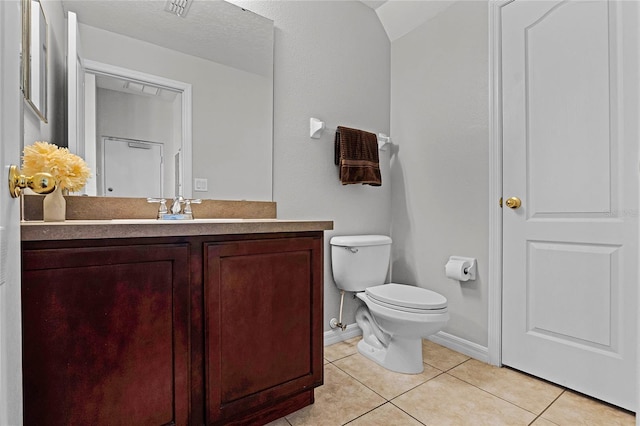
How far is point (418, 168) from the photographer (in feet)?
7.82

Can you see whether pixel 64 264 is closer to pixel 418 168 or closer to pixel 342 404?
pixel 342 404

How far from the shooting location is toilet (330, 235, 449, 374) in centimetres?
169

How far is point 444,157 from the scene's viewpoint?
222 cm

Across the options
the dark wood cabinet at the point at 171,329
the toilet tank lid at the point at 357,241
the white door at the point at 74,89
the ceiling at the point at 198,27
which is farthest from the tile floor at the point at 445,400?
the ceiling at the point at 198,27

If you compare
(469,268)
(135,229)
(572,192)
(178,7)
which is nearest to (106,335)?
(135,229)

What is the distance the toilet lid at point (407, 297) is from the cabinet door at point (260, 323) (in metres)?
0.51

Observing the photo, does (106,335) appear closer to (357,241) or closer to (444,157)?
(357,241)

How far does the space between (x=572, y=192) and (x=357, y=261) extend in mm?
1183

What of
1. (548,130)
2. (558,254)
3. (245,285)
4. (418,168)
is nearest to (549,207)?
(558,254)

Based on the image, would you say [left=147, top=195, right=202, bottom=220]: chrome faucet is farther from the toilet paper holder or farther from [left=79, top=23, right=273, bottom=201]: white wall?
Answer: the toilet paper holder

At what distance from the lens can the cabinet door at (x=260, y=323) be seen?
Result: 116 centimetres

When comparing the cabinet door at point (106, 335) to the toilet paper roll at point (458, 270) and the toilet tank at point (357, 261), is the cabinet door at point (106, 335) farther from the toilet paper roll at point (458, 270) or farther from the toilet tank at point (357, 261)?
the toilet paper roll at point (458, 270)

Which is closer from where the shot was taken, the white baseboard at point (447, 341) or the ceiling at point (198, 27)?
the ceiling at point (198, 27)

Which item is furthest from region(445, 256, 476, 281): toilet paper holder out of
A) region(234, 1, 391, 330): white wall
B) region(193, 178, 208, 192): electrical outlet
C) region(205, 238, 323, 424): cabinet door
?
region(193, 178, 208, 192): electrical outlet
